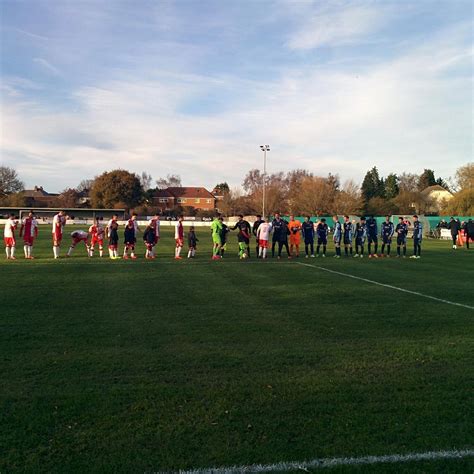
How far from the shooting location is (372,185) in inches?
4151

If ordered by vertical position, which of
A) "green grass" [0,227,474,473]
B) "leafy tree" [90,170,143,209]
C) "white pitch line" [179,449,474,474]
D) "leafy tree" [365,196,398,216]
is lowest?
"white pitch line" [179,449,474,474]

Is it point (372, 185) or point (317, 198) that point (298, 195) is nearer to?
point (317, 198)

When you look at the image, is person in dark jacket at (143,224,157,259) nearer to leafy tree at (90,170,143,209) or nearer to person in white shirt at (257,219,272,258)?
person in white shirt at (257,219,272,258)

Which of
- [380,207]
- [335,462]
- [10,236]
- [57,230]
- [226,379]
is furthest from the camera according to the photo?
[380,207]

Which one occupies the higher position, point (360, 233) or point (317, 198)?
point (317, 198)

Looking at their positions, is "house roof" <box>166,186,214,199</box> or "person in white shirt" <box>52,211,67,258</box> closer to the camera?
"person in white shirt" <box>52,211,67,258</box>

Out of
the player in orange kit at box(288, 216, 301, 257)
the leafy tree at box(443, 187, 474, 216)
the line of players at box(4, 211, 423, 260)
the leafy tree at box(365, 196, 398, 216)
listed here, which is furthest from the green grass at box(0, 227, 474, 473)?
the leafy tree at box(365, 196, 398, 216)

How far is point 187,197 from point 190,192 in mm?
2020

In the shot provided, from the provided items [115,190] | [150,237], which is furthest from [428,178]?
[150,237]

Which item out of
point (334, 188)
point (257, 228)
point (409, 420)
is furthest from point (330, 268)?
point (334, 188)

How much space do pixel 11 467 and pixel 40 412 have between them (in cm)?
97

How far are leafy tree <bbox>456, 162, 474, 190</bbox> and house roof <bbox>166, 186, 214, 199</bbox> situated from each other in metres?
67.9

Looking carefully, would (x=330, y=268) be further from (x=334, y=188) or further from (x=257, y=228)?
(x=334, y=188)

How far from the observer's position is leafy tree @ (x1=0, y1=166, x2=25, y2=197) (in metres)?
85.9
